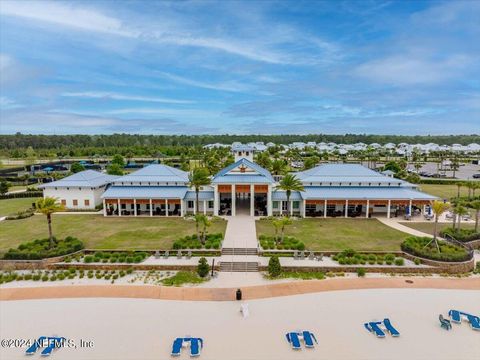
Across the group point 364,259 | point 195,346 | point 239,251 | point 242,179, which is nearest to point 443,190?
point 242,179

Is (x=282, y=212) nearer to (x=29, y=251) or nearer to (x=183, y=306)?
(x=183, y=306)

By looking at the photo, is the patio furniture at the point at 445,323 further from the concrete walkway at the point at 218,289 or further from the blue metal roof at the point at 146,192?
the blue metal roof at the point at 146,192

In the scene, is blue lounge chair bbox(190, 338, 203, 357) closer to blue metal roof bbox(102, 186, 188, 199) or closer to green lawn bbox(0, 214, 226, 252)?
green lawn bbox(0, 214, 226, 252)

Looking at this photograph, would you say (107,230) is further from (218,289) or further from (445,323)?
(445,323)

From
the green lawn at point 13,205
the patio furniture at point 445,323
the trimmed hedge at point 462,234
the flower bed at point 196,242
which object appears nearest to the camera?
the patio furniture at point 445,323

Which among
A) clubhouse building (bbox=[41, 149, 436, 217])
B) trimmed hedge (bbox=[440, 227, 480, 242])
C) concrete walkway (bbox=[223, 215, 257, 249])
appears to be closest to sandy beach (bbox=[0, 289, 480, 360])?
concrete walkway (bbox=[223, 215, 257, 249])

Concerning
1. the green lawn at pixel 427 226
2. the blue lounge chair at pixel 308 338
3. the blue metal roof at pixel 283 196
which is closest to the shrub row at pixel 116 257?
the blue lounge chair at pixel 308 338
